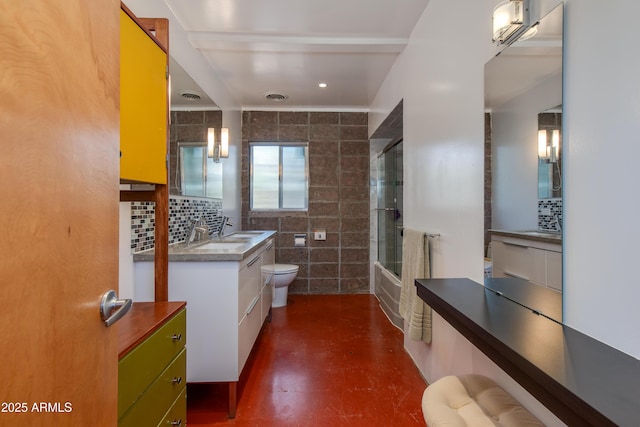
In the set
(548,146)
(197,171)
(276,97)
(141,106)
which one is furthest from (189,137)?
(548,146)

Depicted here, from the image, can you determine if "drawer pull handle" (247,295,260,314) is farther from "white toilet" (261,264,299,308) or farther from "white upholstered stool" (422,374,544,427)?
"white upholstered stool" (422,374,544,427)

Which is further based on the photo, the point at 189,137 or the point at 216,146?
the point at 216,146

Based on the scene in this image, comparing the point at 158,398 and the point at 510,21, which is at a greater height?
the point at 510,21

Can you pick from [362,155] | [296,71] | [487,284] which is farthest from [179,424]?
[362,155]

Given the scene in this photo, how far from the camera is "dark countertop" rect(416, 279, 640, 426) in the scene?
0.55 m

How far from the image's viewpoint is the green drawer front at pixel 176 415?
1.12 m

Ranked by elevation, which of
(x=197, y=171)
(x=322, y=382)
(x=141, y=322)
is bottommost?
(x=322, y=382)

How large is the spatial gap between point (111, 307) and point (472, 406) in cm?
116

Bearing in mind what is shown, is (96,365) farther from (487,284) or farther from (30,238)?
(487,284)

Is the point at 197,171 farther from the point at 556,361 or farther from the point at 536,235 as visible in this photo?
the point at 556,361

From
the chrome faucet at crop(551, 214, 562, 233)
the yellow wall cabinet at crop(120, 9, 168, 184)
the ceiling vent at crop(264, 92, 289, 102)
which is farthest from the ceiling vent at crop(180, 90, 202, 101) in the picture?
the chrome faucet at crop(551, 214, 562, 233)

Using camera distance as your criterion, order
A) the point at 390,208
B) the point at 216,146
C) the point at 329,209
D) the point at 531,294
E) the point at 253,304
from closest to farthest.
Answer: the point at 531,294
the point at 253,304
the point at 216,146
the point at 390,208
the point at 329,209

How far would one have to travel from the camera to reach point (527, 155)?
1062 millimetres

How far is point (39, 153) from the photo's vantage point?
529 mm
